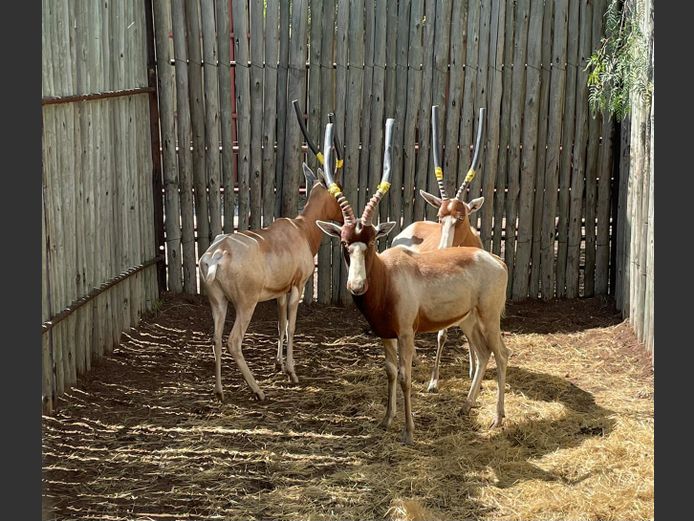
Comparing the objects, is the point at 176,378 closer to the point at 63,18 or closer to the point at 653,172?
the point at 63,18

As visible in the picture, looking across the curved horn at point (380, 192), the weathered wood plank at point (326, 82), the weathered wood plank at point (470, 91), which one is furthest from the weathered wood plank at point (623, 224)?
the curved horn at point (380, 192)

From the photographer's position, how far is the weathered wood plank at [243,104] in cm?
1054

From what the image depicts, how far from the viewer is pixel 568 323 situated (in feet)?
34.9

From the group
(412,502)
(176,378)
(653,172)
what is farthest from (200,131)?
(412,502)

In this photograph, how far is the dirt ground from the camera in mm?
6188

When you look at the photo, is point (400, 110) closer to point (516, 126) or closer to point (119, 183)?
point (516, 126)

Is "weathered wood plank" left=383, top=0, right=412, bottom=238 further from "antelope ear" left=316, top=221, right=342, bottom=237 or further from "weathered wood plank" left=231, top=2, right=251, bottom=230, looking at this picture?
"antelope ear" left=316, top=221, right=342, bottom=237

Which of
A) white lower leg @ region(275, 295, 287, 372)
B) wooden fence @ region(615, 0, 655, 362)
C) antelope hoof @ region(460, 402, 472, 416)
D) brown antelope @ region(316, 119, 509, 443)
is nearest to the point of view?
brown antelope @ region(316, 119, 509, 443)

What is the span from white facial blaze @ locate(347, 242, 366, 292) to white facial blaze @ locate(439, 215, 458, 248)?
1965 millimetres

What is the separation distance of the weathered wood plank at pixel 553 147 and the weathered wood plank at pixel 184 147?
415 centimetres

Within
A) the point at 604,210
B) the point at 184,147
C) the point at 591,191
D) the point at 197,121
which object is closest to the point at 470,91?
the point at 591,191

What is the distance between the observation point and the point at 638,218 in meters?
9.84

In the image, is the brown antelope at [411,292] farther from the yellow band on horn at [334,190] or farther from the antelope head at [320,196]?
the antelope head at [320,196]

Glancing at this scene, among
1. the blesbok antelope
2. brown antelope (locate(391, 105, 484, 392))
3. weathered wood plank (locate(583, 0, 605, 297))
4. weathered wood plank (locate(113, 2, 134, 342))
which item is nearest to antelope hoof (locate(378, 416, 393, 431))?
brown antelope (locate(391, 105, 484, 392))
